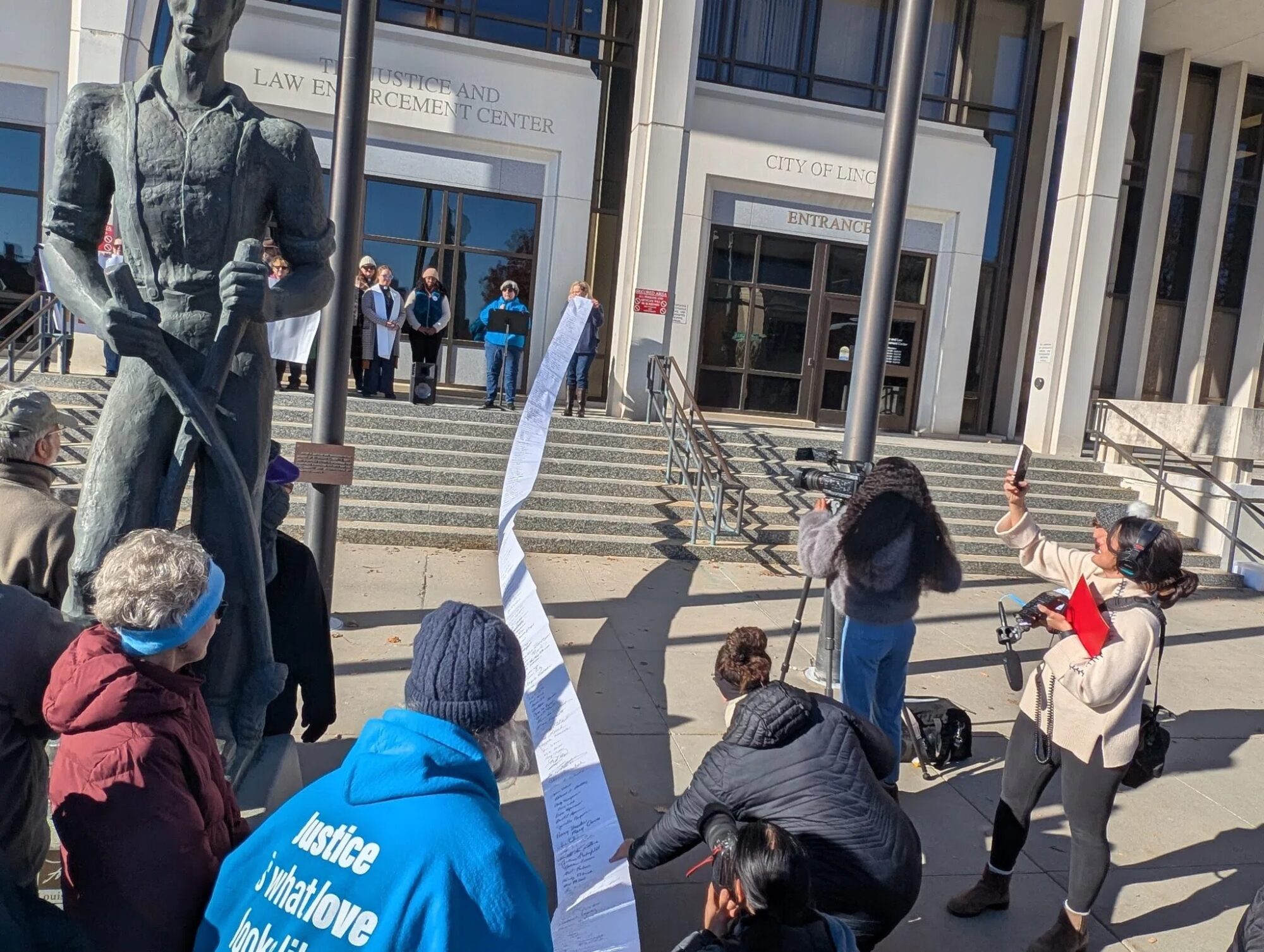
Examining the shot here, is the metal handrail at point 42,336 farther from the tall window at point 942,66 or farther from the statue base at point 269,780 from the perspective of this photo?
the tall window at point 942,66

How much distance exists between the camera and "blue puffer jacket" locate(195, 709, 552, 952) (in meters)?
1.36

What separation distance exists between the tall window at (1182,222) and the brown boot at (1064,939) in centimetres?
1912

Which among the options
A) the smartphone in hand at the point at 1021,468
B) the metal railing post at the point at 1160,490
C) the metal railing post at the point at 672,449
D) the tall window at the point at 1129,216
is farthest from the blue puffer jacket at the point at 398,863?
the tall window at the point at 1129,216

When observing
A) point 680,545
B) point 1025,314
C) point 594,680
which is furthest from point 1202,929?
point 1025,314

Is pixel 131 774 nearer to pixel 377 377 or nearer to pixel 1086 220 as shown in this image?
pixel 377 377

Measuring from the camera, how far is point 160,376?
288cm

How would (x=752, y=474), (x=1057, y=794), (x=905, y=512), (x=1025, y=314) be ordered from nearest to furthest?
(x=905, y=512) < (x=1057, y=794) < (x=752, y=474) < (x=1025, y=314)

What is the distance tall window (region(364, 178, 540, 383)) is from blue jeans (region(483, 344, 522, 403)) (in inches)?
125

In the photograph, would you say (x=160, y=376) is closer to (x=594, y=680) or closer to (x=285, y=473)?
(x=285, y=473)

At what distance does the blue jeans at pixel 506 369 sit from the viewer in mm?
12844

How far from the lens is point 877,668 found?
4324 millimetres

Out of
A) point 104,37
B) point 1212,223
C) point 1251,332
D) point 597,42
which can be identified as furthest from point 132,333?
point 1251,332

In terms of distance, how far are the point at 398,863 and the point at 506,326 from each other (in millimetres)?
11752

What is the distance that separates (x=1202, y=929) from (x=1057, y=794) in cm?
120
